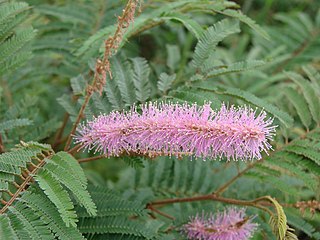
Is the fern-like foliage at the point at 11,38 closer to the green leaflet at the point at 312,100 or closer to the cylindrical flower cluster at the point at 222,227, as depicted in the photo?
the cylindrical flower cluster at the point at 222,227

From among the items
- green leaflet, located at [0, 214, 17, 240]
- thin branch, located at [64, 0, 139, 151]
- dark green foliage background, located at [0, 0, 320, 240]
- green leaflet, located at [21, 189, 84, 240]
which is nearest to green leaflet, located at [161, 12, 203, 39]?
dark green foliage background, located at [0, 0, 320, 240]

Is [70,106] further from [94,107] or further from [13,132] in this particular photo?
[13,132]

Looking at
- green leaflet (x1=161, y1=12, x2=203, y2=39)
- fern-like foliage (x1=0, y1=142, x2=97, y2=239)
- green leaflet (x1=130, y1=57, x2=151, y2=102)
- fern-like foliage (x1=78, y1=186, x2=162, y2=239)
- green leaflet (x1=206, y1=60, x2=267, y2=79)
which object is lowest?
fern-like foliage (x1=78, y1=186, x2=162, y2=239)

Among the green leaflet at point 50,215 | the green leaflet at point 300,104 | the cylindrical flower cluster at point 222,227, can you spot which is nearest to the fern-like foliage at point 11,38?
the green leaflet at point 50,215

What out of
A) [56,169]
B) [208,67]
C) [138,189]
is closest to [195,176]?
[138,189]

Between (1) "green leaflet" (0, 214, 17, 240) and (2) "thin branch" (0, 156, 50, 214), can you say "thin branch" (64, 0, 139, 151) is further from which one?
(1) "green leaflet" (0, 214, 17, 240)

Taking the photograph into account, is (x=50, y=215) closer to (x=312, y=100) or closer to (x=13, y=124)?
(x=13, y=124)
